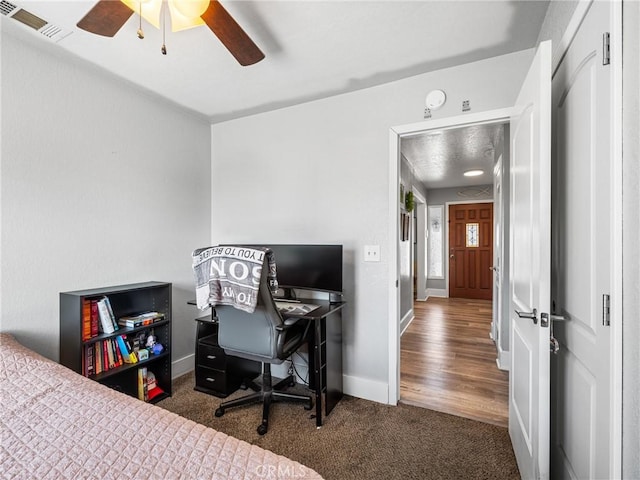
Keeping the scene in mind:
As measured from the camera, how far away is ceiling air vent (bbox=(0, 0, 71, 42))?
1571 millimetres

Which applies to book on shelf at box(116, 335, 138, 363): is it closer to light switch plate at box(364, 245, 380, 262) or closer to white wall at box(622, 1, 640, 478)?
light switch plate at box(364, 245, 380, 262)

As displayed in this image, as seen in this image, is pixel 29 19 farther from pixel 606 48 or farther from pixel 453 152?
pixel 453 152

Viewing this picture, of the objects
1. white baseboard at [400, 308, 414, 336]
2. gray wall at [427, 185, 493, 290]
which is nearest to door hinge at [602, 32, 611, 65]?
white baseboard at [400, 308, 414, 336]

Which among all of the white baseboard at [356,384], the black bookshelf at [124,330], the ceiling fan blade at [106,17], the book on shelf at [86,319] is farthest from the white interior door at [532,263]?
the book on shelf at [86,319]

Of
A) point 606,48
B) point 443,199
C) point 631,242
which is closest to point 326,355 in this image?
point 631,242

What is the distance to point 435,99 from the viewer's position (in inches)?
84.9

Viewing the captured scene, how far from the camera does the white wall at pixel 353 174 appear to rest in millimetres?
2119

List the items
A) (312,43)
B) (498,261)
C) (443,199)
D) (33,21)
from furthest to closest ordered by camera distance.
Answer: (443,199) < (498,261) < (312,43) < (33,21)

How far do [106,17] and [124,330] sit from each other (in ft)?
6.15

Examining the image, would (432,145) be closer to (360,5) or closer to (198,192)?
(360,5)

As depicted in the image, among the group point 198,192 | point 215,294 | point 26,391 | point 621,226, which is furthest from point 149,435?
point 198,192

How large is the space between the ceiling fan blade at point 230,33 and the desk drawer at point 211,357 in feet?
6.77

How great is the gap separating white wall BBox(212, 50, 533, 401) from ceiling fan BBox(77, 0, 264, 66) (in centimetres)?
114

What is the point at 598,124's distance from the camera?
0.97 meters
